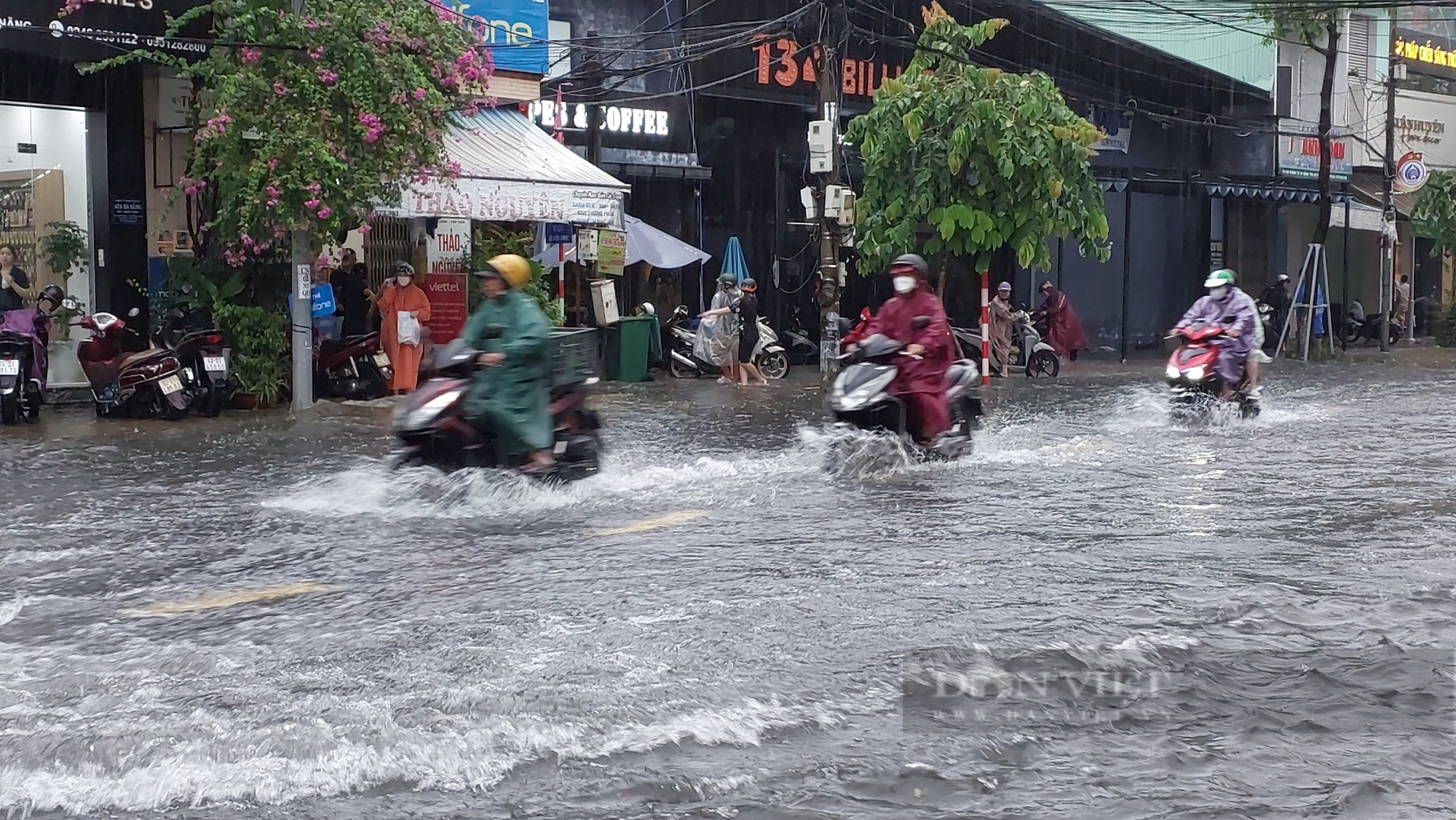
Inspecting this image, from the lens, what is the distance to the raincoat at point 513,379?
33.8 ft

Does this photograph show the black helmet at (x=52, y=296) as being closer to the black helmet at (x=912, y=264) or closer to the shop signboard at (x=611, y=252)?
the shop signboard at (x=611, y=252)

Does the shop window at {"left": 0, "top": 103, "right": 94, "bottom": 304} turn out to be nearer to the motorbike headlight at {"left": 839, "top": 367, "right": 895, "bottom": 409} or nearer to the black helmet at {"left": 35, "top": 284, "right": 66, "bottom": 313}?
the black helmet at {"left": 35, "top": 284, "right": 66, "bottom": 313}

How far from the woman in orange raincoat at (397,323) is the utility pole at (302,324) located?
5.27ft

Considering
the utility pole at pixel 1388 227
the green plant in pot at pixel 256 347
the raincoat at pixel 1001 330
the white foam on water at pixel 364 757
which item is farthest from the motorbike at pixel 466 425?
the utility pole at pixel 1388 227

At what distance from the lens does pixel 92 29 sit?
56.4ft

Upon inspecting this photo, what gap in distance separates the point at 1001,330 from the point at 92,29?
1429 cm

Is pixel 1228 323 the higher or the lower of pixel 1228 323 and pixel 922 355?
the higher

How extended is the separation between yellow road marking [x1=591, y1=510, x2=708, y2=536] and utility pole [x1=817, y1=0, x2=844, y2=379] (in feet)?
40.3

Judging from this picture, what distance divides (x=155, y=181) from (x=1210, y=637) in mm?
15694

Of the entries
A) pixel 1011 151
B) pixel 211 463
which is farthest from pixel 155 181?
pixel 1011 151

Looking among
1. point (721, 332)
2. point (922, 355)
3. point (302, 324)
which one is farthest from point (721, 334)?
point (922, 355)

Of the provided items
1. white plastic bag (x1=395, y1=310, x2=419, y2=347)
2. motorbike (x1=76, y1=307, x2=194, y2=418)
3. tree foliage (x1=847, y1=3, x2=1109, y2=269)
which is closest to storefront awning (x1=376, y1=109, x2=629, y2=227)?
white plastic bag (x1=395, y1=310, x2=419, y2=347)

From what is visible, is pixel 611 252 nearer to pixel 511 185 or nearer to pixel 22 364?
pixel 511 185

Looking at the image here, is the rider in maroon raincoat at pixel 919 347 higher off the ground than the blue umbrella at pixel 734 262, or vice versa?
the blue umbrella at pixel 734 262
